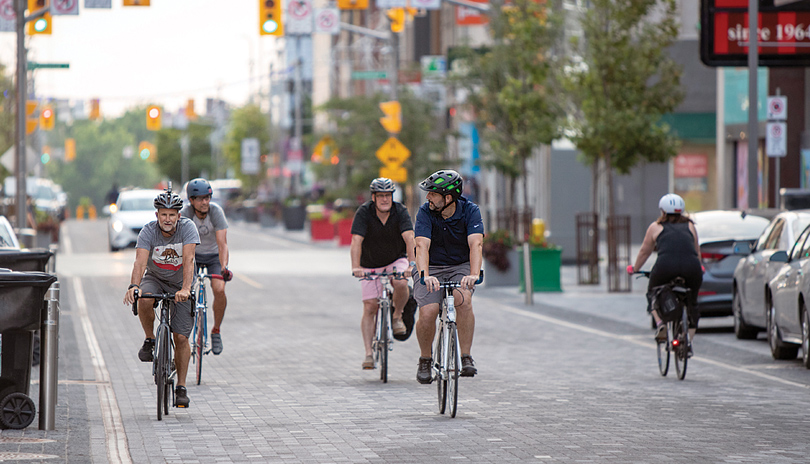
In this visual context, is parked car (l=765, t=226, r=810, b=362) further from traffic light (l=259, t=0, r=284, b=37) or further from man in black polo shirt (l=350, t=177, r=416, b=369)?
traffic light (l=259, t=0, r=284, b=37)

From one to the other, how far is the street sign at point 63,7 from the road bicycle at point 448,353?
15937 mm

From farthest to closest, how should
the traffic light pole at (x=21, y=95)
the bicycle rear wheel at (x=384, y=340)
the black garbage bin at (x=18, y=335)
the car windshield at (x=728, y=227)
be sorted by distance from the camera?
1. the traffic light pole at (x=21, y=95)
2. the car windshield at (x=728, y=227)
3. the bicycle rear wheel at (x=384, y=340)
4. the black garbage bin at (x=18, y=335)

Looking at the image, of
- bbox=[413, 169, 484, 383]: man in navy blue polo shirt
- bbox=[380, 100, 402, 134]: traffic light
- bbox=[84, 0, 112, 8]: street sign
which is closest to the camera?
bbox=[413, 169, 484, 383]: man in navy blue polo shirt

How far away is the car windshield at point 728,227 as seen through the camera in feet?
60.2

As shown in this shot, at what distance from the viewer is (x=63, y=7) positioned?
24.7m

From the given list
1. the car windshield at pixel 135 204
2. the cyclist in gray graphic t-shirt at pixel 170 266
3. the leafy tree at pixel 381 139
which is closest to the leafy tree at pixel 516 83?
the leafy tree at pixel 381 139

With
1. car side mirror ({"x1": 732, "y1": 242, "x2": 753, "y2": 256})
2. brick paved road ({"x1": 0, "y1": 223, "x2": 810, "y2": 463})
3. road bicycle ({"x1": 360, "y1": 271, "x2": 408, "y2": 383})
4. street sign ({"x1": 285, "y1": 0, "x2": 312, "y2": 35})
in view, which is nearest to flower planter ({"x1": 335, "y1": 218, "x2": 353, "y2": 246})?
street sign ({"x1": 285, "y1": 0, "x2": 312, "y2": 35})

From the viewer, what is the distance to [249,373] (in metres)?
13.6

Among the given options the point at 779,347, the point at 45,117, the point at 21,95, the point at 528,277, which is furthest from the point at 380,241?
the point at 45,117

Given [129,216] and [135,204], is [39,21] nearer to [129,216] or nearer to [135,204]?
[129,216]

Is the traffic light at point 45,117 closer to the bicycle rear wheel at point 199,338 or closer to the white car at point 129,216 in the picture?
the white car at point 129,216

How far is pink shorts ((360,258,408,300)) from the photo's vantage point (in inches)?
509

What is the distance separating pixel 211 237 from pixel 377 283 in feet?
5.16

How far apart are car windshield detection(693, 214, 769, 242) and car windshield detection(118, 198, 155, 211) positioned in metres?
22.3
